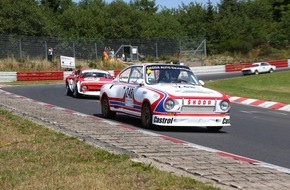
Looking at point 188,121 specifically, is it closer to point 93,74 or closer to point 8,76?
point 93,74

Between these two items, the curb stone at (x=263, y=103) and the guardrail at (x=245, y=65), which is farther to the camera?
the guardrail at (x=245, y=65)

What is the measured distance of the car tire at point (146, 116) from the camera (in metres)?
13.8

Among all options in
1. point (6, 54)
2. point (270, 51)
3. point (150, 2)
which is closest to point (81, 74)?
point (6, 54)

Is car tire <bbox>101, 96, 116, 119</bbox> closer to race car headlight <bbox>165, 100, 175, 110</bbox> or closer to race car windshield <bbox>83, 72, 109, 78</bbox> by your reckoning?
race car headlight <bbox>165, 100, 175, 110</bbox>

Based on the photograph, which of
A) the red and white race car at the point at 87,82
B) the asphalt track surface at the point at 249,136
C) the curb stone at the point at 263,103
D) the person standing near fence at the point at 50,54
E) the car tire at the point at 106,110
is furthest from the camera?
the person standing near fence at the point at 50,54

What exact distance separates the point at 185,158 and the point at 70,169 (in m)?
1.84

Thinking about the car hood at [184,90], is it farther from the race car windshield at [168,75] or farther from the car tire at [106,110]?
the car tire at [106,110]

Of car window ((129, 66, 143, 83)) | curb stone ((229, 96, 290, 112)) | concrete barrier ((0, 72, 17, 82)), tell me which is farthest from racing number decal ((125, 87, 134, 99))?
concrete barrier ((0, 72, 17, 82))

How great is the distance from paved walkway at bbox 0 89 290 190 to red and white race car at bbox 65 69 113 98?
11715 mm

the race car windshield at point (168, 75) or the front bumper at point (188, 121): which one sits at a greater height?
the race car windshield at point (168, 75)

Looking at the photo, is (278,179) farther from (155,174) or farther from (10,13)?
(10,13)

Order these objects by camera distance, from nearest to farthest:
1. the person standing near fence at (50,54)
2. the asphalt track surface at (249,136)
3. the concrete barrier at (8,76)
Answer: the asphalt track surface at (249,136) → the concrete barrier at (8,76) → the person standing near fence at (50,54)

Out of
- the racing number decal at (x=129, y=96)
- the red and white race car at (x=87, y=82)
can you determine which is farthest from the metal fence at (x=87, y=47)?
the racing number decal at (x=129, y=96)

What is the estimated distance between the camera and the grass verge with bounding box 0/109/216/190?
Result: 6.93 metres
